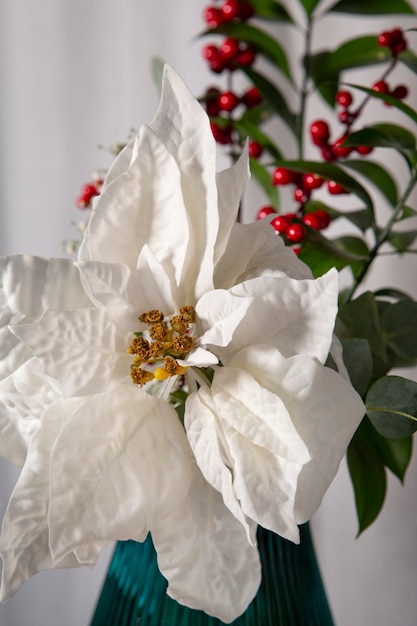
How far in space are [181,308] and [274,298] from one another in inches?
2.2

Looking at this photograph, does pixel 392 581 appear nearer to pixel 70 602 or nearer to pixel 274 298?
pixel 70 602

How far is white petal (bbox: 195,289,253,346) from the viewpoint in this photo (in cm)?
36

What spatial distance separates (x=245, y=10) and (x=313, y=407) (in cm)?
46

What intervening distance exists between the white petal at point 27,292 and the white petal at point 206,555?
0.11 metres

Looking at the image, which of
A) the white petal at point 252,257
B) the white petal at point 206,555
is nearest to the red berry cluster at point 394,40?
the white petal at point 252,257

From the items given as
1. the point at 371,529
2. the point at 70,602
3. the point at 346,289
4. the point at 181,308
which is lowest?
the point at 70,602

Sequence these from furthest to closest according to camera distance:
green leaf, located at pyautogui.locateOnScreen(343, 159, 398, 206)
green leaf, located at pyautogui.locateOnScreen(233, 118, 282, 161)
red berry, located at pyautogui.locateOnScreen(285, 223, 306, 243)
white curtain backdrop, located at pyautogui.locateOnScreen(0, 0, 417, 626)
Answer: white curtain backdrop, located at pyautogui.locateOnScreen(0, 0, 417, 626) → green leaf, located at pyautogui.locateOnScreen(233, 118, 282, 161) → green leaf, located at pyautogui.locateOnScreen(343, 159, 398, 206) → red berry, located at pyautogui.locateOnScreen(285, 223, 306, 243)

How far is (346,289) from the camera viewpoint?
67cm

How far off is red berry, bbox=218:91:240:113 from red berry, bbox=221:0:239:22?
8 cm

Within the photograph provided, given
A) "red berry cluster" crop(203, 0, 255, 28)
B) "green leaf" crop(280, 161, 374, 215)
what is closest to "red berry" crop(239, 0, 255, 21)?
"red berry cluster" crop(203, 0, 255, 28)

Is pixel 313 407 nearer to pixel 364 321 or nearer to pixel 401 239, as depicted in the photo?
pixel 364 321

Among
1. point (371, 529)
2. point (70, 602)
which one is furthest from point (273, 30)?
point (70, 602)

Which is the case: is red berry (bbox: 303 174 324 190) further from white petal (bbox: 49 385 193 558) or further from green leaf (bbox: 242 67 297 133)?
white petal (bbox: 49 385 193 558)

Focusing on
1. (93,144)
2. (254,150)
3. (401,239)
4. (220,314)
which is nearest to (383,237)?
(401,239)
